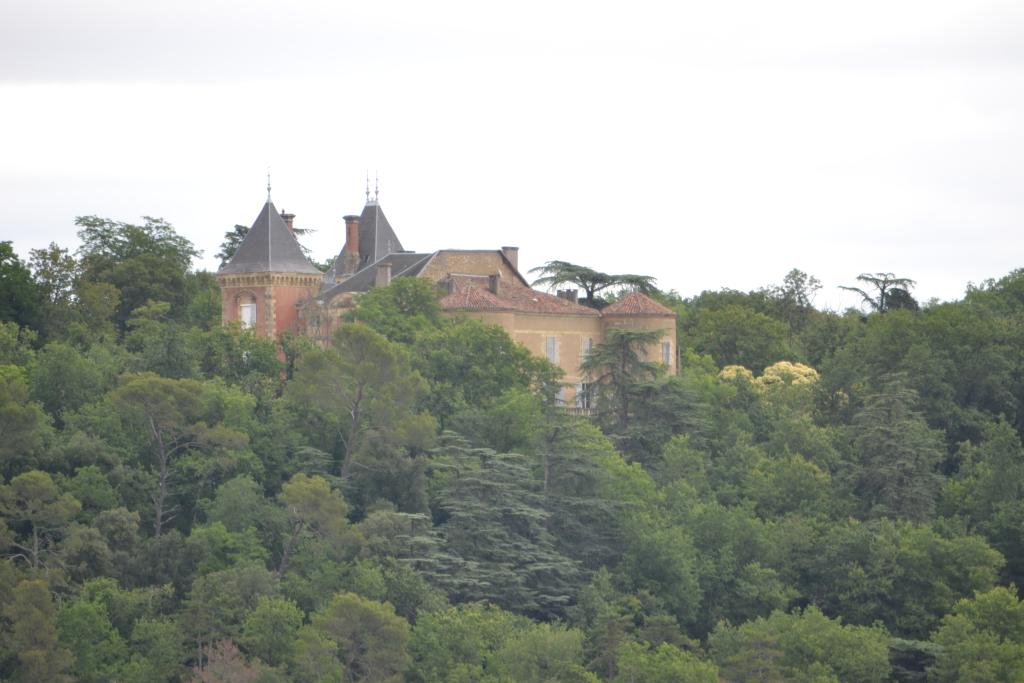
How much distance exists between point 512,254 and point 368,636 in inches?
929

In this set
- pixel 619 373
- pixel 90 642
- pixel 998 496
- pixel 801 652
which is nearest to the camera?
pixel 90 642

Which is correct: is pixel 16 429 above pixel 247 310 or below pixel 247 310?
below

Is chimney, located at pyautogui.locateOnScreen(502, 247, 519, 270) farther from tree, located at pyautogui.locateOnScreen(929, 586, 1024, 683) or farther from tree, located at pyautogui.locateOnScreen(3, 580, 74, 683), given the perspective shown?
tree, located at pyautogui.locateOnScreen(3, 580, 74, 683)

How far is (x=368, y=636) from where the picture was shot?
5053 cm

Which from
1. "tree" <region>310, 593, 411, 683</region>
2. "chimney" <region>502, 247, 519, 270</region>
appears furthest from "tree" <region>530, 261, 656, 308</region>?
"tree" <region>310, 593, 411, 683</region>

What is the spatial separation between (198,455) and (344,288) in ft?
44.1

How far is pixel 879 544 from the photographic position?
58969 millimetres

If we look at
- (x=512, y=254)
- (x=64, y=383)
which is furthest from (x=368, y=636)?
(x=512, y=254)

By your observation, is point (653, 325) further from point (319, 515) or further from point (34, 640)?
point (34, 640)

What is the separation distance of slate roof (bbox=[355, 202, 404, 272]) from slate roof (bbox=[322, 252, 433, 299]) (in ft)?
4.60

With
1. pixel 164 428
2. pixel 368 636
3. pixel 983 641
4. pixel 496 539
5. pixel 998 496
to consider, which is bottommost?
pixel 983 641

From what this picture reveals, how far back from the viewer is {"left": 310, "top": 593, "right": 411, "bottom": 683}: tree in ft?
166

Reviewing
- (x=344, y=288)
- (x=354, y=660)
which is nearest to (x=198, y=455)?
(x=354, y=660)

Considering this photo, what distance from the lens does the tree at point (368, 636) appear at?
50.5 metres
